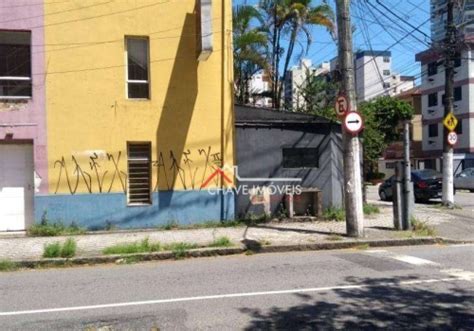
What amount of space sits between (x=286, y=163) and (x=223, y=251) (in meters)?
5.27

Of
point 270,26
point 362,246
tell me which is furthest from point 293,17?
point 362,246

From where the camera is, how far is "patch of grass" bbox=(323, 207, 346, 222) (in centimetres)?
1538

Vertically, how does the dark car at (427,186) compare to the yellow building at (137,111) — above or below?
below

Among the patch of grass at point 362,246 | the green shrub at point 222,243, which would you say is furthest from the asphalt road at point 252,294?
the patch of grass at point 362,246

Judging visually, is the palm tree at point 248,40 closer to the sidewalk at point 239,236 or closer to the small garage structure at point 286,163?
the small garage structure at point 286,163

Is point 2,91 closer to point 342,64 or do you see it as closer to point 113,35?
A: point 113,35

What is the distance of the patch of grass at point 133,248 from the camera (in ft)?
35.8

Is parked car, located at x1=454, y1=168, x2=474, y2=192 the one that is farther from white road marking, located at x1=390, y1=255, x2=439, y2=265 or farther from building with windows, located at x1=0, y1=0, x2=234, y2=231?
white road marking, located at x1=390, y1=255, x2=439, y2=265

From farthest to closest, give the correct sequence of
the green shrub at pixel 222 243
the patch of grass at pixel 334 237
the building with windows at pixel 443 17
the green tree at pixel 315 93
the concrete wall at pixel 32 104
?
the green tree at pixel 315 93 < the building with windows at pixel 443 17 < the concrete wall at pixel 32 104 < the patch of grass at pixel 334 237 < the green shrub at pixel 222 243

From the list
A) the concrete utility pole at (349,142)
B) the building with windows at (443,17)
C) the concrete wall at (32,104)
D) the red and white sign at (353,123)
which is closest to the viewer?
the red and white sign at (353,123)

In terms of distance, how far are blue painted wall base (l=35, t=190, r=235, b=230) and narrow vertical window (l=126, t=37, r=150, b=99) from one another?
2696mm

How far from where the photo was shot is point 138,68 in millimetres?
14758

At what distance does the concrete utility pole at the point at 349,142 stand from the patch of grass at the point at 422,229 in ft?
5.07

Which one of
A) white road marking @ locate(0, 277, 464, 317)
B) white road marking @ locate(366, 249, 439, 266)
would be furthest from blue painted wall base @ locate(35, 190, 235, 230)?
white road marking @ locate(0, 277, 464, 317)
